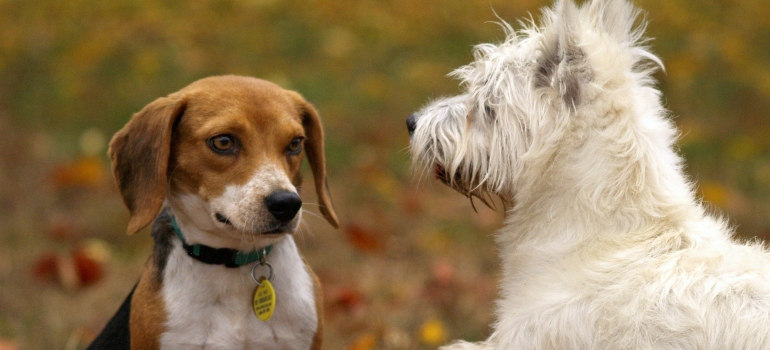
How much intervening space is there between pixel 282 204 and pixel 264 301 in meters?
0.52

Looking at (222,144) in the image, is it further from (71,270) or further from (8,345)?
(71,270)

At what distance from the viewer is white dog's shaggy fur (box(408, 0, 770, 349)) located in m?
3.29

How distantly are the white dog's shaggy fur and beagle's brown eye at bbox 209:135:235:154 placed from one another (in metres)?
0.88

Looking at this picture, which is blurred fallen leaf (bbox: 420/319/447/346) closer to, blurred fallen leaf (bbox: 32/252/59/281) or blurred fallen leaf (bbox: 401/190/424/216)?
blurred fallen leaf (bbox: 32/252/59/281)

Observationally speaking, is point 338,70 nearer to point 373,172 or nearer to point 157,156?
point 373,172

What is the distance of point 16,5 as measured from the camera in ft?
40.6

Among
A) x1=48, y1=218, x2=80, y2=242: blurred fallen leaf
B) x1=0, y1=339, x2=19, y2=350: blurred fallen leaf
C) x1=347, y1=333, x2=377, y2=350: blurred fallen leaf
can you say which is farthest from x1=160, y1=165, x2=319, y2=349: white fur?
x1=48, y1=218, x2=80, y2=242: blurred fallen leaf

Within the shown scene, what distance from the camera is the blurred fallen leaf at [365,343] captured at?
4.92 metres

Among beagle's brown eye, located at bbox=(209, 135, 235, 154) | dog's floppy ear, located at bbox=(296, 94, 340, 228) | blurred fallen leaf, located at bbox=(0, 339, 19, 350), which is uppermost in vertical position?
beagle's brown eye, located at bbox=(209, 135, 235, 154)

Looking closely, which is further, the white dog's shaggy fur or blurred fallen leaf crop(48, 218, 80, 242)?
blurred fallen leaf crop(48, 218, 80, 242)

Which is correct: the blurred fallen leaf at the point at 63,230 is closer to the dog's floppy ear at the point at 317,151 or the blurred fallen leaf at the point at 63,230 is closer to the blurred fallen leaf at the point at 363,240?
the blurred fallen leaf at the point at 363,240

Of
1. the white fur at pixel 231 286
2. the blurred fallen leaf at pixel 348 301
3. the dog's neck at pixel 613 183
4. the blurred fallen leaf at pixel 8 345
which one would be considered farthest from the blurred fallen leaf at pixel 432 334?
the blurred fallen leaf at pixel 8 345

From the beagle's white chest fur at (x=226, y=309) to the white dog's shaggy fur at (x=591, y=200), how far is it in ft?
2.90

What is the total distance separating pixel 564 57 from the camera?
364 centimetres
